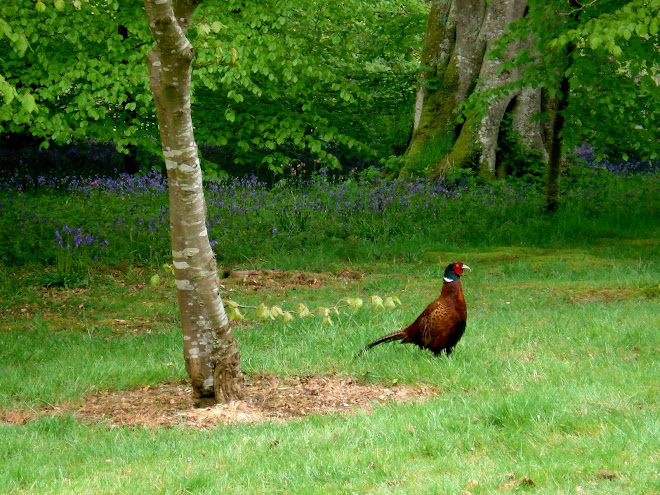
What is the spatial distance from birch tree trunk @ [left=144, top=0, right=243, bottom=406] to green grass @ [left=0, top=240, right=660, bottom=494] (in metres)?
0.64

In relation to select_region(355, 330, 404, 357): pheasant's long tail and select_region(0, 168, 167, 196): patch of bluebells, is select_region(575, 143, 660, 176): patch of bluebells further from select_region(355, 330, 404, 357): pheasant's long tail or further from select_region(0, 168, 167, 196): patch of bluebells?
select_region(355, 330, 404, 357): pheasant's long tail

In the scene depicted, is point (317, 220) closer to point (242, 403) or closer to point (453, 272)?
point (453, 272)

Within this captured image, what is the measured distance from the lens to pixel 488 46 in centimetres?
1664

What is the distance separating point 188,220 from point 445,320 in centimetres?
224

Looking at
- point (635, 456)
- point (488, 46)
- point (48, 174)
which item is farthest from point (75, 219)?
point (635, 456)

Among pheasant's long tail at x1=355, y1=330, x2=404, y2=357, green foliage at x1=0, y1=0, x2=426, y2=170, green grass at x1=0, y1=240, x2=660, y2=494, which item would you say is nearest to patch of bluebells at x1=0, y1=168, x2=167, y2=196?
green foliage at x1=0, y1=0, x2=426, y2=170

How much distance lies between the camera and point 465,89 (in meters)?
17.2

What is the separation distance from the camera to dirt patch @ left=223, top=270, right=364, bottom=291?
10969mm

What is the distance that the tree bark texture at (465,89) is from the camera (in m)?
16.4

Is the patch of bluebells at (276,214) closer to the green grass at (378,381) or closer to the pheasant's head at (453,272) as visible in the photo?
the green grass at (378,381)

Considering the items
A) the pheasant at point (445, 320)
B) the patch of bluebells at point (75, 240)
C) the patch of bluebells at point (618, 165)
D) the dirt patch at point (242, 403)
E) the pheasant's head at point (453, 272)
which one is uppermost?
the patch of bluebells at point (618, 165)

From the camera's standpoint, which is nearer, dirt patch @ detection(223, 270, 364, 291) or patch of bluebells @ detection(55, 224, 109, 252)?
dirt patch @ detection(223, 270, 364, 291)

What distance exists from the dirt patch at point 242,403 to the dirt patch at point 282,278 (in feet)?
14.6

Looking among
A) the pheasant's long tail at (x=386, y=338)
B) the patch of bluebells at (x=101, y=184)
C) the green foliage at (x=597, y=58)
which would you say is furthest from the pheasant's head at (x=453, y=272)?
the patch of bluebells at (x=101, y=184)
